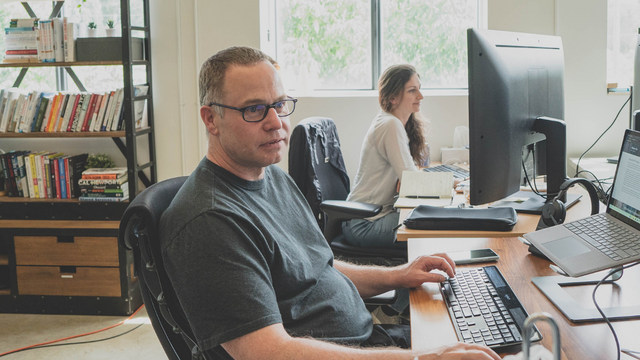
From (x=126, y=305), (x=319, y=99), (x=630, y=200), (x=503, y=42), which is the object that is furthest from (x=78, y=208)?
(x=630, y=200)

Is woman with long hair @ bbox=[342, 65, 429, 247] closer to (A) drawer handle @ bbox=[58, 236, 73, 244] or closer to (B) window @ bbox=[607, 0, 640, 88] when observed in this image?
(B) window @ bbox=[607, 0, 640, 88]

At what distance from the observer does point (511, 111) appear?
1642 millimetres

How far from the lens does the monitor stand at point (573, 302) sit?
1.08 m

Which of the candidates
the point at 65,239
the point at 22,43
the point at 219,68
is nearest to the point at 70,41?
the point at 22,43

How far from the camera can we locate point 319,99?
3.59 metres

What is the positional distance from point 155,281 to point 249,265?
0.18 meters

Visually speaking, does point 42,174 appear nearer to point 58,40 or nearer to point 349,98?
point 58,40

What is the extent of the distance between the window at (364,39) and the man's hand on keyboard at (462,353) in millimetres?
2942

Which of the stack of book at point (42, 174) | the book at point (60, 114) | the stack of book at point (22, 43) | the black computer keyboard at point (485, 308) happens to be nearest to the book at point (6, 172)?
the stack of book at point (42, 174)

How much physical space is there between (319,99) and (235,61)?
7.77 ft

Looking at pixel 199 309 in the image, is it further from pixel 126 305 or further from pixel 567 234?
pixel 126 305

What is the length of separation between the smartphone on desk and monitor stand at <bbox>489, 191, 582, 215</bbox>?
507 mm

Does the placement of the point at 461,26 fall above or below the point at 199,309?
above

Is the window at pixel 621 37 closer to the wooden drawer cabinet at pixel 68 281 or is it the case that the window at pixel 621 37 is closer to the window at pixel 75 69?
the window at pixel 75 69
